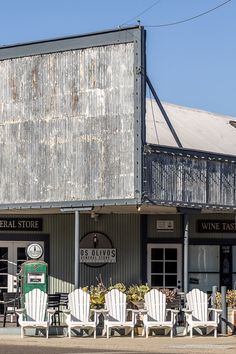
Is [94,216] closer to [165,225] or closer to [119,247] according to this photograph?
[119,247]

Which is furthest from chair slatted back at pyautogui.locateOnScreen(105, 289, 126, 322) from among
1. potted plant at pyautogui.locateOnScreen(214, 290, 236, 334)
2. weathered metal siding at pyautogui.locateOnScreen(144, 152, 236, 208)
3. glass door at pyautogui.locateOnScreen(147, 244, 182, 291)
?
glass door at pyautogui.locateOnScreen(147, 244, 182, 291)

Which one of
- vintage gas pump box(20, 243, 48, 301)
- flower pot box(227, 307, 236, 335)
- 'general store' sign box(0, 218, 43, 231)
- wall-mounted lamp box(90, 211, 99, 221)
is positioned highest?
wall-mounted lamp box(90, 211, 99, 221)

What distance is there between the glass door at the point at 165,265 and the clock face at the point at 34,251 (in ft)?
10.3

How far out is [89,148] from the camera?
24531 millimetres

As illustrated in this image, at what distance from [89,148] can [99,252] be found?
548 cm

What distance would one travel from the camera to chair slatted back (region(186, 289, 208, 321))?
23.8m

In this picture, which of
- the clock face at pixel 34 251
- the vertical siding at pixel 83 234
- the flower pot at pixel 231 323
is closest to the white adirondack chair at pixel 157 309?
the flower pot at pixel 231 323

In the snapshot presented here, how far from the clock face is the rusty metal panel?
2964 mm

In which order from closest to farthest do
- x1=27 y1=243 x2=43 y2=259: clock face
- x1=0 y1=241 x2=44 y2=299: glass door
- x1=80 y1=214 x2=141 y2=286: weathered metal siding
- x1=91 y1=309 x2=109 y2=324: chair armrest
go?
x1=91 y1=309 x2=109 y2=324: chair armrest < x1=27 y1=243 x2=43 y2=259: clock face < x1=80 y1=214 x2=141 y2=286: weathered metal siding < x1=0 y1=241 x2=44 y2=299: glass door

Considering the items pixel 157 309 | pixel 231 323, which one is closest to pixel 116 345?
pixel 157 309

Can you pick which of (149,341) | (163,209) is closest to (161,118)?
(163,209)

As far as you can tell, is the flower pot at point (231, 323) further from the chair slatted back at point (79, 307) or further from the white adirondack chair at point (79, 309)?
the chair slatted back at point (79, 307)

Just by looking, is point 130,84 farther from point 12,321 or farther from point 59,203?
point 12,321

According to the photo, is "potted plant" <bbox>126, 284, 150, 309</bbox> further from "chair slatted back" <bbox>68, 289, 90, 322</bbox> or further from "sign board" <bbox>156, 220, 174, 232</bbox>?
"sign board" <bbox>156, 220, 174, 232</bbox>
